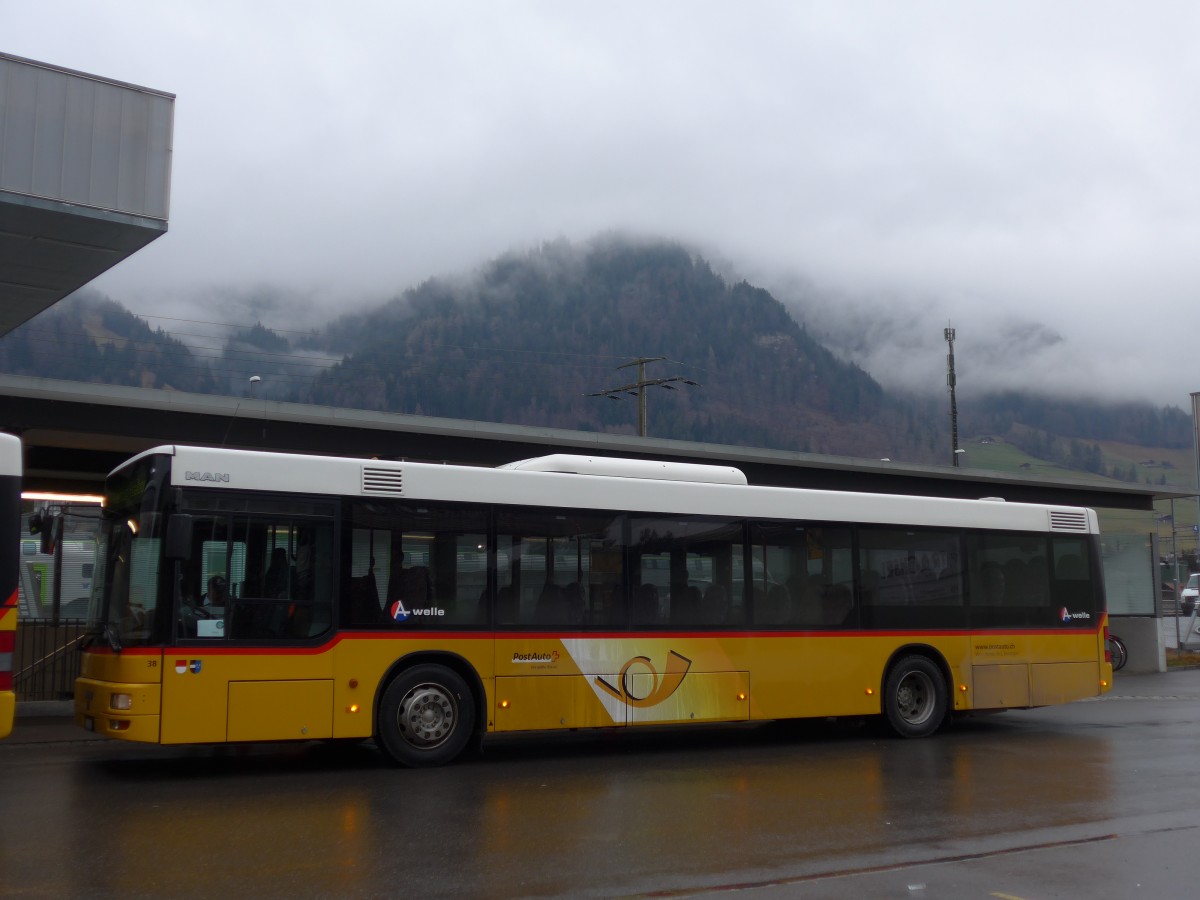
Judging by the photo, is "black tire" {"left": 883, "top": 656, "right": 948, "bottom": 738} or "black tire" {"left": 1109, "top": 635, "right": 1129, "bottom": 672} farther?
"black tire" {"left": 1109, "top": 635, "right": 1129, "bottom": 672}

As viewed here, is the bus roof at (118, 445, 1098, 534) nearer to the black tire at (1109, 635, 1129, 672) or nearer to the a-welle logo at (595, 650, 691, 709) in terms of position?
the a-welle logo at (595, 650, 691, 709)

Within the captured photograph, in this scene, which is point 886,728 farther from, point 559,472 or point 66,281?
point 66,281

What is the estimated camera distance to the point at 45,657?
16469mm

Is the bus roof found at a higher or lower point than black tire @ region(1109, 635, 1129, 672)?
higher

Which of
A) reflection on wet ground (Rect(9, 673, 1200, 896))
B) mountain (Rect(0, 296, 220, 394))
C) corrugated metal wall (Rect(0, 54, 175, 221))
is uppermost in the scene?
mountain (Rect(0, 296, 220, 394))

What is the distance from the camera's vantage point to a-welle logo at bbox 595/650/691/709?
39.1 feet

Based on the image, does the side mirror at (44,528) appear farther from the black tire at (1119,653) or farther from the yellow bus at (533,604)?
the black tire at (1119,653)

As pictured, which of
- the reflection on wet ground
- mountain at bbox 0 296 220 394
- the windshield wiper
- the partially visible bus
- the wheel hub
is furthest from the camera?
mountain at bbox 0 296 220 394

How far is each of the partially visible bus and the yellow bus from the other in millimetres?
896

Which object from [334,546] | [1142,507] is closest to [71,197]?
[334,546]

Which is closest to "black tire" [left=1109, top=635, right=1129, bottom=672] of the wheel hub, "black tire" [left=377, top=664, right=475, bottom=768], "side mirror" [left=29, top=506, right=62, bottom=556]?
"black tire" [left=377, top=664, right=475, bottom=768]

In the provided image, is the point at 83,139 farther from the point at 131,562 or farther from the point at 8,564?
the point at 8,564

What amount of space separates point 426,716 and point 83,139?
6.79 metres

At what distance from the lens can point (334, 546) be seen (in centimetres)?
1083
